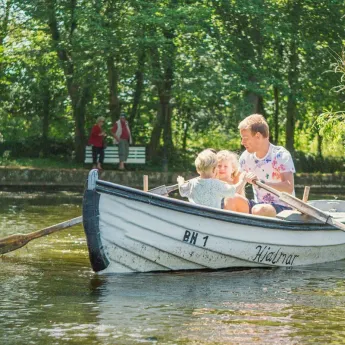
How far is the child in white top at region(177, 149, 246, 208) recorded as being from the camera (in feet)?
37.7

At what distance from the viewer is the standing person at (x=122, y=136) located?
2958 centimetres

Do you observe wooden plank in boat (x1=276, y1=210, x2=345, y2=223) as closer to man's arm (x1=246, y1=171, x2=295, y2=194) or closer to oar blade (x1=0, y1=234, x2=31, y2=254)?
man's arm (x1=246, y1=171, x2=295, y2=194)

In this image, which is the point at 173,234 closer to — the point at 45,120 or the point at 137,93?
the point at 137,93

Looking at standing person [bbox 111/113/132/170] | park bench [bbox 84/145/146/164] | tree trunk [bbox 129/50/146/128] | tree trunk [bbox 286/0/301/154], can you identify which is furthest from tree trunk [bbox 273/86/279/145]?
standing person [bbox 111/113/132/170]

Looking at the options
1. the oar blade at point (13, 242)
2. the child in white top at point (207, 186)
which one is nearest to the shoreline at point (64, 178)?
the oar blade at point (13, 242)

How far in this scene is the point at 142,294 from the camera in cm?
1031

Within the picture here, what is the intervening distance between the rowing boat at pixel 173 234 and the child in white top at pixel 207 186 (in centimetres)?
25

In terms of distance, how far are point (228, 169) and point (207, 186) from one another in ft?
2.03

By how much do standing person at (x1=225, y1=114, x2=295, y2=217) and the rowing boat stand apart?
332 millimetres

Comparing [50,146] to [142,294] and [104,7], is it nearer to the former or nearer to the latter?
[104,7]

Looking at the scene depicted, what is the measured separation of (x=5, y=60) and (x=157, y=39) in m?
5.09

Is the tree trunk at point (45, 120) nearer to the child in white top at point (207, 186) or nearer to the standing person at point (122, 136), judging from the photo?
the standing person at point (122, 136)

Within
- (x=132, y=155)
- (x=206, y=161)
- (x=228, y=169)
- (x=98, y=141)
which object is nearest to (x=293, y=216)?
(x=228, y=169)

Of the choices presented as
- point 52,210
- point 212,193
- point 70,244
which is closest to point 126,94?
point 52,210
